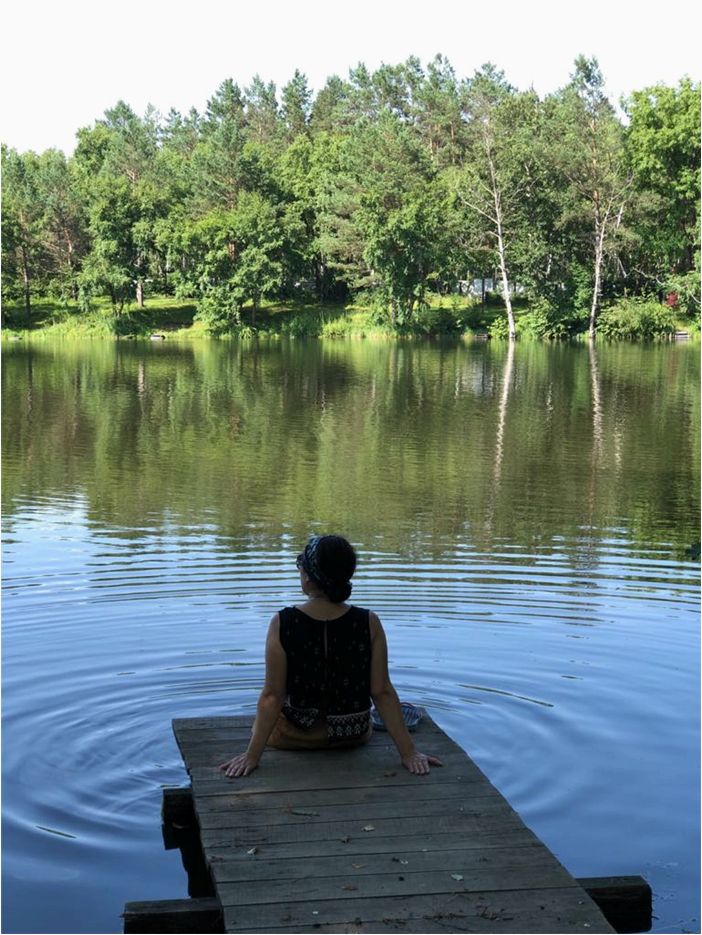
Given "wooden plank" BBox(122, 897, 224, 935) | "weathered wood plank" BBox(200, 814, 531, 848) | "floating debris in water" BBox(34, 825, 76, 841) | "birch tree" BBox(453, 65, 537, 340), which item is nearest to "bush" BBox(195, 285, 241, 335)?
"birch tree" BBox(453, 65, 537, 340)

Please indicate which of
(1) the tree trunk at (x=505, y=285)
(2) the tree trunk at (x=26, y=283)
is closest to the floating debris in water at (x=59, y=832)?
(1) the tree trunk at (x=505, y=285)

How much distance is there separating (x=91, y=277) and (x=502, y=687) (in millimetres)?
69920

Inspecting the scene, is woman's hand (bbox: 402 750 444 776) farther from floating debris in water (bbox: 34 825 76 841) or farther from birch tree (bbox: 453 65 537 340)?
birch tree (bbox: 453 65 537 340)

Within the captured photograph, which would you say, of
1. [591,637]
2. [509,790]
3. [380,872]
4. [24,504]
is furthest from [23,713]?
[24,504]

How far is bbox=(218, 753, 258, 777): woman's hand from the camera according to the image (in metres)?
5.89

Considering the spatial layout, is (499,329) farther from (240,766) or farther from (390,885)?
(390,885)

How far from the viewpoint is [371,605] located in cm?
1111

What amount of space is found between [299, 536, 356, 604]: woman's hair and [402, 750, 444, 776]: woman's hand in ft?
2.74

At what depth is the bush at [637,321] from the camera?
230 feet

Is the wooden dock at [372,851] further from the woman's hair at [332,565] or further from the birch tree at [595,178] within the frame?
the birch tree at [595,178]

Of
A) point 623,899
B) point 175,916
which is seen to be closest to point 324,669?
point 175,916

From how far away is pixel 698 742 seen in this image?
25.6 feet

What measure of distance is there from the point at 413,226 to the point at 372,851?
69.0 m

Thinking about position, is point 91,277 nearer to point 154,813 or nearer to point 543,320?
point 543,320
